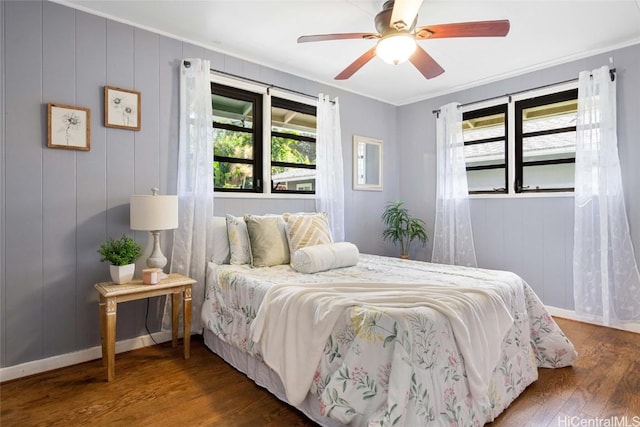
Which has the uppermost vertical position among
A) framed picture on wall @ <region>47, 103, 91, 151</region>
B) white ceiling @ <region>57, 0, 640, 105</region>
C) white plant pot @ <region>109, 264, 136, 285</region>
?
white ceiling @ <region>57, 0, 640, 105</region>

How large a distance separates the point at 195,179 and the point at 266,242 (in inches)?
32.7

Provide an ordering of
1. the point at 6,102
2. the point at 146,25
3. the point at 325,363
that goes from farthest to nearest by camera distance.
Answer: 1. the point at 146,25
2. the point at 6,102
3. the point at 325,363

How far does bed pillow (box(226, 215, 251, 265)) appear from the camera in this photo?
2.91 metres

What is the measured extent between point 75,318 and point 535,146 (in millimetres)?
4556

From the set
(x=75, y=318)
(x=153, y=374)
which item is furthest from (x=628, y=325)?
(x=75, y=318)

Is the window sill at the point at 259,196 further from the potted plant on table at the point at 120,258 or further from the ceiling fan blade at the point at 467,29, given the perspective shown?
the ceiling fan blade at the point at 467,29

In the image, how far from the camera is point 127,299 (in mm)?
2332

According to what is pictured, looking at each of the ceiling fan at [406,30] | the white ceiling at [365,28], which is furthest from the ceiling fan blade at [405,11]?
the white ceiling at [365,28]

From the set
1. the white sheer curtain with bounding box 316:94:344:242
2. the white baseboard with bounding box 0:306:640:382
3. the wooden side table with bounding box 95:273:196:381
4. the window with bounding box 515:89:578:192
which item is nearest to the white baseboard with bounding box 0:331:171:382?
the white baseboard with bounding box 0:306:640:382

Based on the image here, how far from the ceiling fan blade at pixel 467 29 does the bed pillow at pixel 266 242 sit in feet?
5.77

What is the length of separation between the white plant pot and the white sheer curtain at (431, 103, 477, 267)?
337 cm

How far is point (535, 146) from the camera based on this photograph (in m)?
3.86

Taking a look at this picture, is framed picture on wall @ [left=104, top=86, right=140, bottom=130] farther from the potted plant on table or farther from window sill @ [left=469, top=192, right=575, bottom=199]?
window sill @ [left=469, top=192, right=575, bottom=199]

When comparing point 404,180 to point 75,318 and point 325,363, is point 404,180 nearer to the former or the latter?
point 325,363
